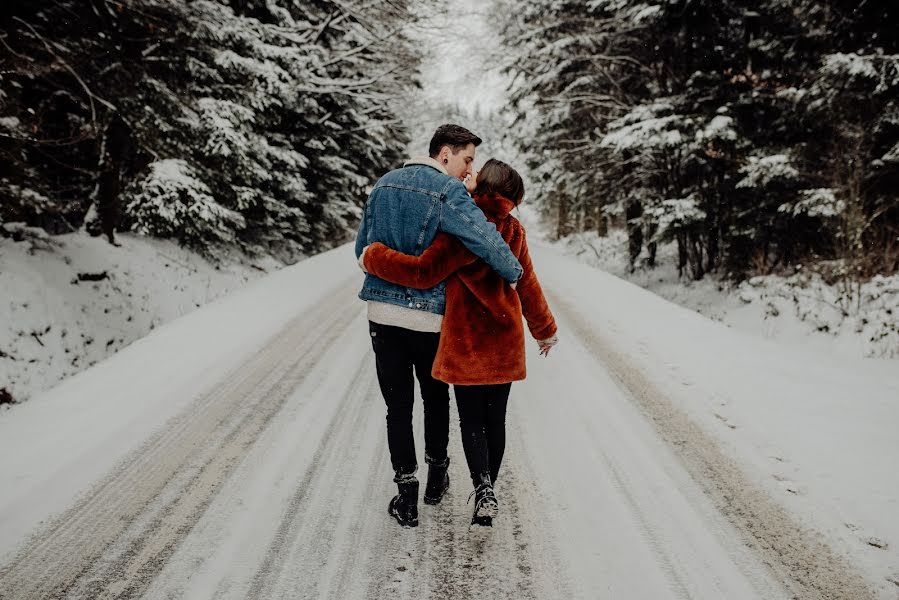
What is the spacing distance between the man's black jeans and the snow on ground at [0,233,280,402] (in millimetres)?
5451

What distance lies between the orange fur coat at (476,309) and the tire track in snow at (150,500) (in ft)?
4.99

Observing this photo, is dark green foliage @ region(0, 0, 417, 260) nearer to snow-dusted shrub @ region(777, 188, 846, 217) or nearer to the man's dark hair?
the man's dark hair

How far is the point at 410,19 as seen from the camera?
10328 millimetres

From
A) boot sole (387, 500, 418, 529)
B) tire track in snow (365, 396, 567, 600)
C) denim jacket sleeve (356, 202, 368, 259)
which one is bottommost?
tire track in snow (365, 396, 567, 600)

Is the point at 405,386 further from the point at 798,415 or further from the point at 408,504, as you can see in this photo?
the point at 798,415

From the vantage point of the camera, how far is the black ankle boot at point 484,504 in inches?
88.2

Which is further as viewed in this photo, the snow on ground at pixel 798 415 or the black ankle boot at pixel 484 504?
the snow on ground at pixel 798 415

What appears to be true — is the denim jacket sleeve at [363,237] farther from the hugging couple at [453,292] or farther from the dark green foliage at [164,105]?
the dark green foliage at [164,105]

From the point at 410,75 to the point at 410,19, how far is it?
2.12 meters

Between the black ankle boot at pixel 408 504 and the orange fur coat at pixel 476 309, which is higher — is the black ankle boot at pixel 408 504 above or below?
below

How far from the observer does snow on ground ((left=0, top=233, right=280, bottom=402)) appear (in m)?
5.91

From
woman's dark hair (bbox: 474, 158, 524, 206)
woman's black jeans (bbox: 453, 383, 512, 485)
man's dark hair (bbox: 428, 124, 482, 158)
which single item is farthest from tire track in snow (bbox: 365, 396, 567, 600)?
man's dark hair (bbox: 428, 124, 482, 158)

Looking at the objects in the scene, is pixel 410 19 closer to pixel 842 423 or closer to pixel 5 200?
pixel 5 200

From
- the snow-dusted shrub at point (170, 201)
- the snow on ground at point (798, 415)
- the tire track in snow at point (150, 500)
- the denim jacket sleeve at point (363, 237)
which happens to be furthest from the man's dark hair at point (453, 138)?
the snow-dusted shrub at point (170, 201)
